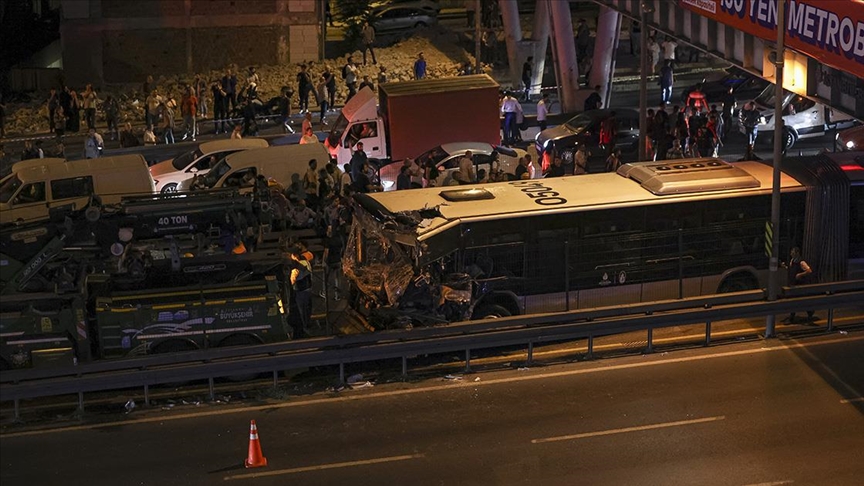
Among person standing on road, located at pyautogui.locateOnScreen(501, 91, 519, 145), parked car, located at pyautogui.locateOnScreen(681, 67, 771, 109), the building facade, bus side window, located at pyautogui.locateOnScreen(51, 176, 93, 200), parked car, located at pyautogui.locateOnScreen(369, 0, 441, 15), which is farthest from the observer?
parked car, located at pyautogui.locateOnScreen(369, 0, 441, 15)

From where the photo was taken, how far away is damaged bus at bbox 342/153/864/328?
21547mm

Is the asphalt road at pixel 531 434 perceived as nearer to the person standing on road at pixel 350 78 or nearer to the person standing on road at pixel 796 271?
the person standing on road at pixel 796 271

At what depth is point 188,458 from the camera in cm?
1755

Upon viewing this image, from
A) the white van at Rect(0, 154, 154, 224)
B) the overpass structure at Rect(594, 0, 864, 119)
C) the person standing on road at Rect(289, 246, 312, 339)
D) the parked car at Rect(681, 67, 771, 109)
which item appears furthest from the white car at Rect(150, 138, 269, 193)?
the parked car at Rect(681, 67, 771, 109)

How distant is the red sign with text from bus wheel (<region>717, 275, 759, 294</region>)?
12.5 ft

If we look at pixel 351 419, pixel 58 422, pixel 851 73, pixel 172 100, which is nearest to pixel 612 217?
pixel 851 73

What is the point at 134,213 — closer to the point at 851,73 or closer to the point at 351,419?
the point at 351,419

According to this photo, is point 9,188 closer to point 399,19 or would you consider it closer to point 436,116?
point 436,116

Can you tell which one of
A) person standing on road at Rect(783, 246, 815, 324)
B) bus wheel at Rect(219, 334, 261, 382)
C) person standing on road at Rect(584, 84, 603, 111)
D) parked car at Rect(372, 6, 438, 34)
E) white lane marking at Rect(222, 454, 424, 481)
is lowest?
white lane marking at Rect(222, 454, 424, 481)

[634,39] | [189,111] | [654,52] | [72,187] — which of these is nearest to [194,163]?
[72,187]

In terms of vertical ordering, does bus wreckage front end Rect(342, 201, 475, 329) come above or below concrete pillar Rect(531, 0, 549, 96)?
below

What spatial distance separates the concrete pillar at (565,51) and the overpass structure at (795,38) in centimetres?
767

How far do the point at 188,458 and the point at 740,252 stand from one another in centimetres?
1041

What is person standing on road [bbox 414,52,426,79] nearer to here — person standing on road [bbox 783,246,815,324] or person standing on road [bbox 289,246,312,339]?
person standing on road [bbox 783,246,815,324]
